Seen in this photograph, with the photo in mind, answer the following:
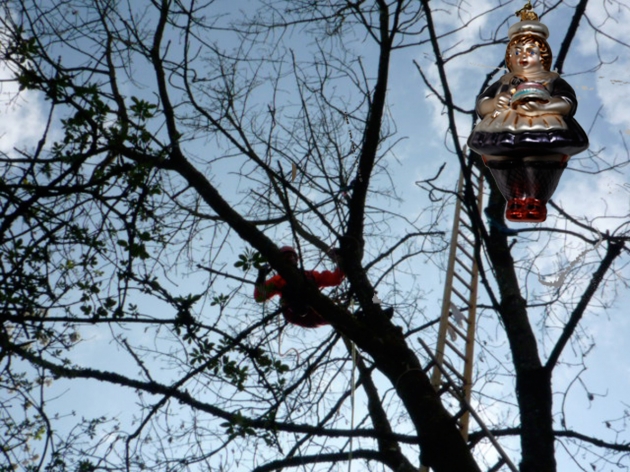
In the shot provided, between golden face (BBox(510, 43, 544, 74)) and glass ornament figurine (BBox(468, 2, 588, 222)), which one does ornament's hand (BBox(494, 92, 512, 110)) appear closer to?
glass ornament figurine (BBox(468, 2, 588, 222))

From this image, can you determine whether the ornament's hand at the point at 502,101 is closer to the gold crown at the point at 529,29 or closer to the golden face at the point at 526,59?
the golden face at the point at 526,59

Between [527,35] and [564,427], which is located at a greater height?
[527,35]

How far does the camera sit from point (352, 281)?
4.18m

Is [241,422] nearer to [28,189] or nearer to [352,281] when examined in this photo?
[352,281]

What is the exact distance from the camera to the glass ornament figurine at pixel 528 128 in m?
2.08

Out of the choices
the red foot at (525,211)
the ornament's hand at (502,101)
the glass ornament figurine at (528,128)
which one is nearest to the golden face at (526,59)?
the glass ornament figurine at (528,128)

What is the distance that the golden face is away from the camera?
2254 millimetres

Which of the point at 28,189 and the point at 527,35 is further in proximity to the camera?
the point at 28,189

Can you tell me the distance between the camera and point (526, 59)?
2262 millimetres

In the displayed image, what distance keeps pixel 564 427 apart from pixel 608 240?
48.7 inches

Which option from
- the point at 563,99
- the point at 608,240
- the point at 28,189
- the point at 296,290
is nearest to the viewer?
the point at 563,99

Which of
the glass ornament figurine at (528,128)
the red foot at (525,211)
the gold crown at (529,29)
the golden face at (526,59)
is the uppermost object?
the gold crown at (529,29)

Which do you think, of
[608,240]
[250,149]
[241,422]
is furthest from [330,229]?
[608,240]

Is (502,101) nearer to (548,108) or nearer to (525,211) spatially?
(548,108)
